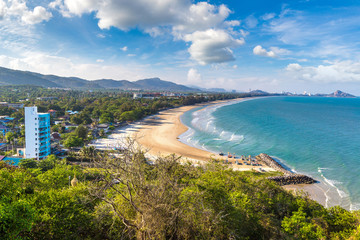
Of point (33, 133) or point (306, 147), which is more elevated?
point (33, 133)

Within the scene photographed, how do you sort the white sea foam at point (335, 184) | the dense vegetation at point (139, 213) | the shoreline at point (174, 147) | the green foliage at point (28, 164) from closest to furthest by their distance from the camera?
1. the dense vegetation at point (139, 213)
2. the green foliage at point (28, 164)
3. the white sea foam at point (335, 184)
4. the shoreline at point (174, 147)

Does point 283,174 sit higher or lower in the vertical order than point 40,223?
lower

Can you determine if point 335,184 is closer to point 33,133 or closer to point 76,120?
point 33,133

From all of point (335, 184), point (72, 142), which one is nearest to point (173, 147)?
point (72, 142)

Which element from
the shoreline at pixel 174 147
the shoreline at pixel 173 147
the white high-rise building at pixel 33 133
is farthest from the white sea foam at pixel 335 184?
the white high-rise building at pixel 33 133

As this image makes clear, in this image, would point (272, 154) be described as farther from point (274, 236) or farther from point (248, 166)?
point (274, 236)

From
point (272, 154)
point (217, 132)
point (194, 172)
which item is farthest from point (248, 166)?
point (217, 132)

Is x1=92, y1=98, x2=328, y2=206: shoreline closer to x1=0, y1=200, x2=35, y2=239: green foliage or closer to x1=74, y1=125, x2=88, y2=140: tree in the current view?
x1=74, y1=125, x2=88, y2=140: tree

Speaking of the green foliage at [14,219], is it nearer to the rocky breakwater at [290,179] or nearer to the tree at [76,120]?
the rocky breakwater at [290,179]

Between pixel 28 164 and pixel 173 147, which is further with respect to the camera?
pixel 173 147

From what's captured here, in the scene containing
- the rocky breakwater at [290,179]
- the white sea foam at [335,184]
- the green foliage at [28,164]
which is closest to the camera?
the green foliage at [28,164]

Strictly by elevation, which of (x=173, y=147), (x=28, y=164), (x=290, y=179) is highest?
(x=28, y=164)
